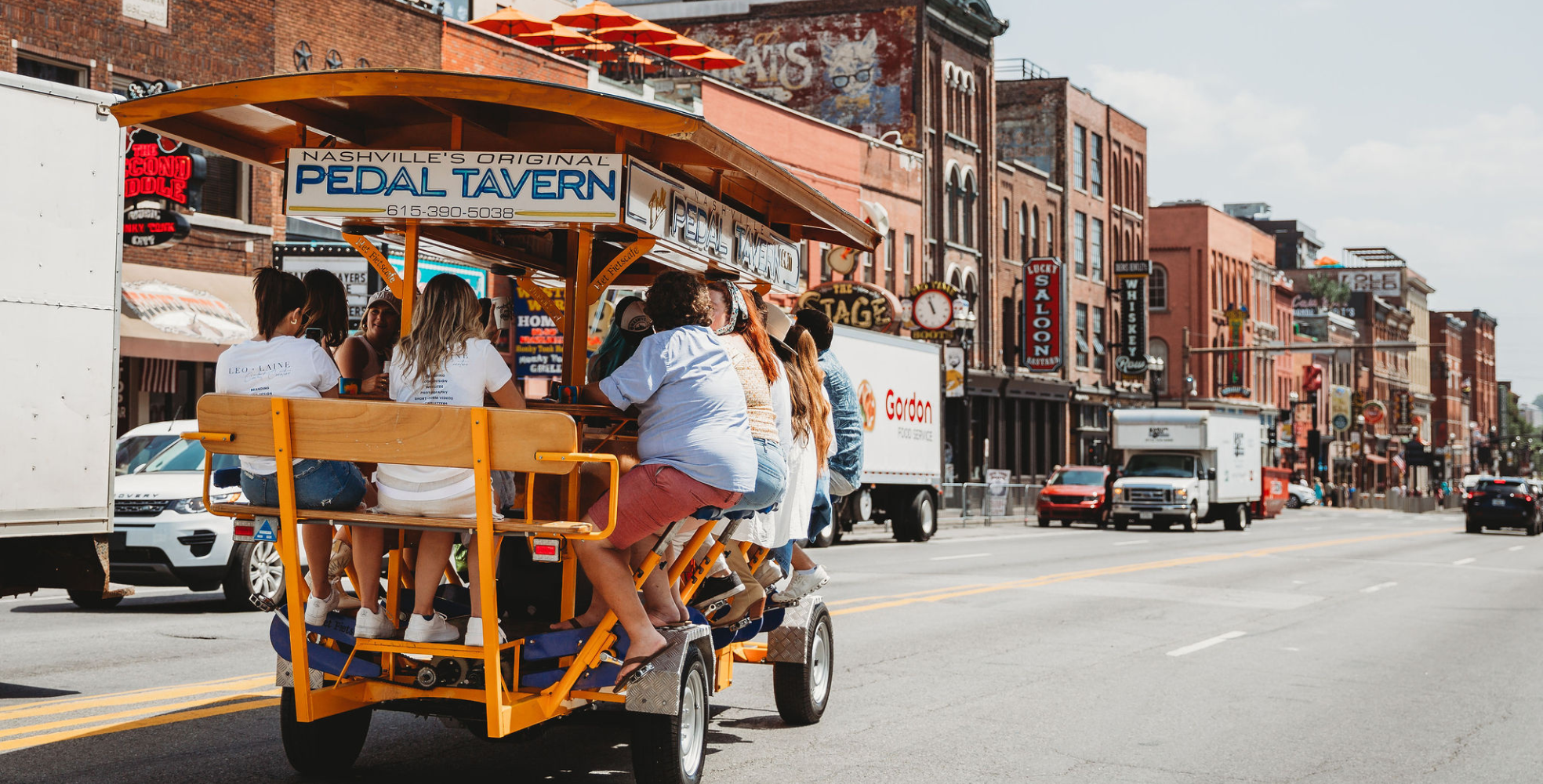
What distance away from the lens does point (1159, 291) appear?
77125 mm

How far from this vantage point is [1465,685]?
11633 mm

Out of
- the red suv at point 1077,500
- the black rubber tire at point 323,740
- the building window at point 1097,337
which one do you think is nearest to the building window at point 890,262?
the red suv at point 1077,500

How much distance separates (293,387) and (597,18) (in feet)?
117

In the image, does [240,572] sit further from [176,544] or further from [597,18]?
[597,18]

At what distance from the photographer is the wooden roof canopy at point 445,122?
20.7 ft

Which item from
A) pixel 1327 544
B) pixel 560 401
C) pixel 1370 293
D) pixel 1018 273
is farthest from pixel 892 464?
pixel 1370 293

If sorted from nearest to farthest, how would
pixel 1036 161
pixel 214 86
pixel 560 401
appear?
pixel 214 86 → pixel 560 401 → pixel 1036 161

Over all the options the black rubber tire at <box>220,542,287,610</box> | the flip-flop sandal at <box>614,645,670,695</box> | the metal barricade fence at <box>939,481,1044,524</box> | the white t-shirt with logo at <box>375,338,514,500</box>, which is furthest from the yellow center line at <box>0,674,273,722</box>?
the metal barricade fence at <box>939,481,1044,524</box>

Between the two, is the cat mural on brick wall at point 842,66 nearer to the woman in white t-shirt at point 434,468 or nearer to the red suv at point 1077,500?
the red suv at point 1077,500

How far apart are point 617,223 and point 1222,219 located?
A: 251ft

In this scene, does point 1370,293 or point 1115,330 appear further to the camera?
point 1370,293

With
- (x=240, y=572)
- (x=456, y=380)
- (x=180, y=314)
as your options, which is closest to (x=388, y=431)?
(x=456, y=380)

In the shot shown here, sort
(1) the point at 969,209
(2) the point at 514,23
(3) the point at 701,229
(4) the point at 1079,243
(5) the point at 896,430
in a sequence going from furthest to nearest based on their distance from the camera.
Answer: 1. (4) the point at 1079,243
2. (1) the point at 969,209
3. (2) the point at 514,23
4. (5) the point at 896,430
5. (3) the point at 701,229

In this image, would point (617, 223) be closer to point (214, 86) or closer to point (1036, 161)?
point (214, 86)
